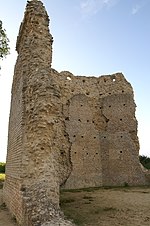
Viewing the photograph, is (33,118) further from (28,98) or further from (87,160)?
(87,160)

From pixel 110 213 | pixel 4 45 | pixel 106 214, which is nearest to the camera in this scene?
pixel 106 214

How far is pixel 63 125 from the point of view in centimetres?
1723

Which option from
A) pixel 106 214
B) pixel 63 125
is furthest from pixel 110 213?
pixel 63 125

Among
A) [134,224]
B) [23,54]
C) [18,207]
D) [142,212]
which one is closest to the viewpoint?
[134,224]

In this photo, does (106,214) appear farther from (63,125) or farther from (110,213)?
(63,125)

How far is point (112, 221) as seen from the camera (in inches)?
271

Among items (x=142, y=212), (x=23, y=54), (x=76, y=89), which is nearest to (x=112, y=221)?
(x=142, y=212)

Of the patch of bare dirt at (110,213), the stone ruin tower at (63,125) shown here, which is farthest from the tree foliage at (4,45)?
the patch of bare dirt at (110,213)

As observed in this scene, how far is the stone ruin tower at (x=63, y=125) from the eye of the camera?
7.33 metres

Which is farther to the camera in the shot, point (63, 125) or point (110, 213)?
point (63, 125)

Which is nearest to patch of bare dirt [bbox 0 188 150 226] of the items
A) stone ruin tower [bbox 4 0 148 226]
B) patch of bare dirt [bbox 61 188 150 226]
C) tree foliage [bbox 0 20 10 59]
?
patch of bare dirt [bbox 61 188 150 226]

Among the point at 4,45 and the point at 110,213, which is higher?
the point at 4,45

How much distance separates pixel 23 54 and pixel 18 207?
4.86 meters

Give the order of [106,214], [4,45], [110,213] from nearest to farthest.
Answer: [106,214] → [110,213] → [4,45]
